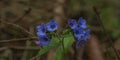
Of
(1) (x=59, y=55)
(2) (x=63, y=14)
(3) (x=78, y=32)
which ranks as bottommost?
(1) (x=59, y=55)

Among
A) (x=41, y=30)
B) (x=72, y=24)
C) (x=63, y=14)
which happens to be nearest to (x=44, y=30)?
(x=41, y=30)

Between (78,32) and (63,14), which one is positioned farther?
(63,14)

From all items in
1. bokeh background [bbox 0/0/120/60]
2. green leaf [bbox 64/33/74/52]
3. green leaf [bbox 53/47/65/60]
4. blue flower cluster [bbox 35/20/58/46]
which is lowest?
green leaf [bbox 53/47/65/60]

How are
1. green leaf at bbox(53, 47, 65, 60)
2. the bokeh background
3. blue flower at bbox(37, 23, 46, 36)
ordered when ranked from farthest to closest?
the bokeh background
green leaf at bbox(53, 47, 65, 60)
blue flower at bbox(37, 23, 46, 36)

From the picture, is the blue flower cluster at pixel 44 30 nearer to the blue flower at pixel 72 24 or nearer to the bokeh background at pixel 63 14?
the blue flower at pixel 72 24

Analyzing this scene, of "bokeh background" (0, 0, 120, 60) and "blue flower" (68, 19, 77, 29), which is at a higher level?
"bokeh background" (0, 0, 120, 60)

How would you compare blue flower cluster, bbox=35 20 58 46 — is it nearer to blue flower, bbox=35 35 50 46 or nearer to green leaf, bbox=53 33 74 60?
blue flower, bbox=35 35 50 46

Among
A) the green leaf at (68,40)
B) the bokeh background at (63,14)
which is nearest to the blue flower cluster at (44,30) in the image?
the green leaf at (68,40)

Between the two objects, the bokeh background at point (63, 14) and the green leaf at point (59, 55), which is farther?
the bokeh background at point (63, 14)

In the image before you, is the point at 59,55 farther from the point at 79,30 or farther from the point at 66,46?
the point at 79,30

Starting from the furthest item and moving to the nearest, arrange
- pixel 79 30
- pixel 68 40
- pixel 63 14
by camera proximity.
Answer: pixel 63 14 → pixel 68 40 → pixel 79 30

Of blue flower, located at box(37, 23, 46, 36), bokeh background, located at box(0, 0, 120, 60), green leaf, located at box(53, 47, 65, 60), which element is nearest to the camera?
blue flower, located at box(37, 23, 46, 36)

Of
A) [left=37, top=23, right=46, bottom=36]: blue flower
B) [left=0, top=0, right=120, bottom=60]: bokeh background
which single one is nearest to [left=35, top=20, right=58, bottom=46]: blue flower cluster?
[left=37, top=23, right=46, bottom=36]: blue flower
